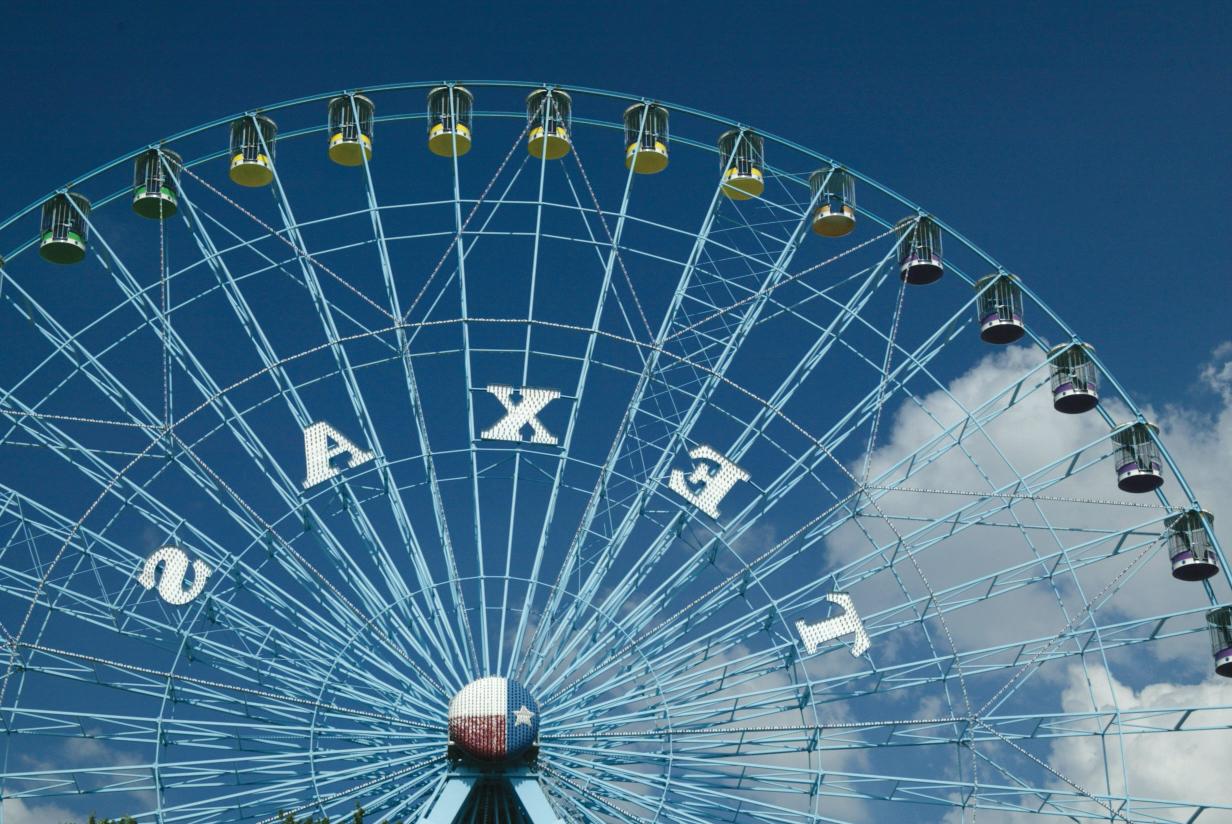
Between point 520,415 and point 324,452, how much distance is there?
11.8ft

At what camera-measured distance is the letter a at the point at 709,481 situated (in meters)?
32.4

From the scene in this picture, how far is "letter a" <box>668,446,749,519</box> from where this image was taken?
1276 inches

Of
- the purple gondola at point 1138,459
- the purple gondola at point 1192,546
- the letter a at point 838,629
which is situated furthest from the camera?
the purple gondola at point 1138,459

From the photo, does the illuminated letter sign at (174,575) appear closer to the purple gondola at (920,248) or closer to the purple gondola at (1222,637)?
the purple gondola at (920,248)

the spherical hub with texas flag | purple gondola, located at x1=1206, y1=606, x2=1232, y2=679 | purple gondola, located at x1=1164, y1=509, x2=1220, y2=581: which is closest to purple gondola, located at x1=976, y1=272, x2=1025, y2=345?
purple gondola, located at x1=1164, y1=509, x2=1220, y2=581

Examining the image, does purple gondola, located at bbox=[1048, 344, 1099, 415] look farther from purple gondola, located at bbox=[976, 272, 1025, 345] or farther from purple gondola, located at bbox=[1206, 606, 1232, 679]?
purple gondola, located at bbox=[1206, 606, 1232, 679]

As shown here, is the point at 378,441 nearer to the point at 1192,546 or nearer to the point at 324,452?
the point at 324,452

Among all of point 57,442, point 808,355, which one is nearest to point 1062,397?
point 808,355

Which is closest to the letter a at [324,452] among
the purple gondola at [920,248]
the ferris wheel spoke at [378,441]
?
the ferris wheel spoke at [378,441]

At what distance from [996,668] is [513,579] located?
980cm

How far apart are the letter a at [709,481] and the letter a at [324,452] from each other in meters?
5.69

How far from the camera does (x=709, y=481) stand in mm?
32656

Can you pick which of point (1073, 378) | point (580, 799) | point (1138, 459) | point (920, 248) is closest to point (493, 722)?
point (580, 799)

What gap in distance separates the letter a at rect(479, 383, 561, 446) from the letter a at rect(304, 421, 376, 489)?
235cm
